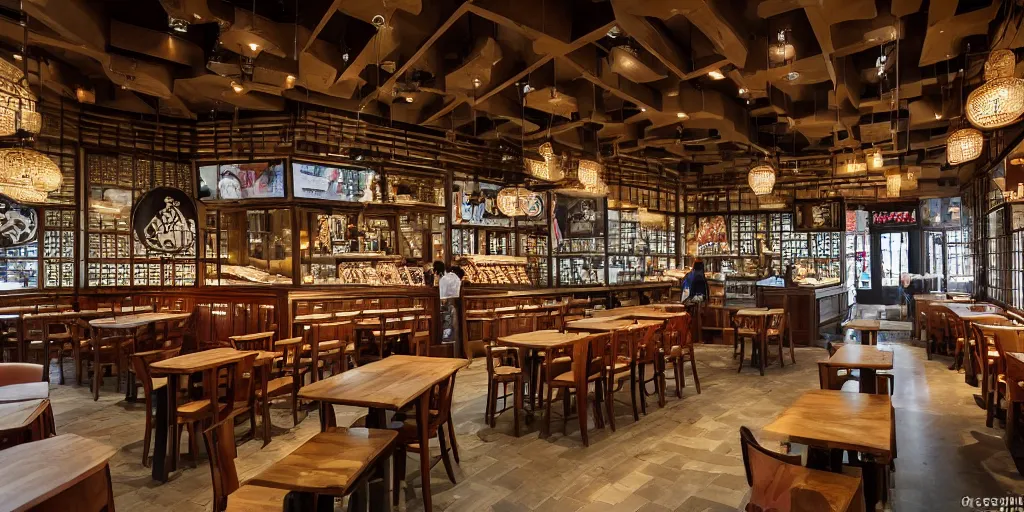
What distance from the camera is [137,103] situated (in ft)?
27.3

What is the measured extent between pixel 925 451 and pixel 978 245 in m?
8.33

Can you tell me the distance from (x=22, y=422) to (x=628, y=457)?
3814 millimetres

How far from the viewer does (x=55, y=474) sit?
1.80 m

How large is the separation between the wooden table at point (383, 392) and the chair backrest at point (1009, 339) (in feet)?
16.1

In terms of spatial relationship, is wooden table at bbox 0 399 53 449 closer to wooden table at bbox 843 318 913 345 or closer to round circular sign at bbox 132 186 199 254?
round circular sign at bbox 132 186 199 254

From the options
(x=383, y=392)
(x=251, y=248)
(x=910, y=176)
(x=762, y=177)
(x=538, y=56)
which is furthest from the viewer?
(x=910, y=176)

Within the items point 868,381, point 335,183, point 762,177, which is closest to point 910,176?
point 762,177

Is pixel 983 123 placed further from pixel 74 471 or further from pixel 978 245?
pixel 978 245

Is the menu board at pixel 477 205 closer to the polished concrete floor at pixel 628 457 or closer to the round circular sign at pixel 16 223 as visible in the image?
the polished concrete floor at pixel 628 457

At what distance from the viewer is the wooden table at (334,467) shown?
2150mm

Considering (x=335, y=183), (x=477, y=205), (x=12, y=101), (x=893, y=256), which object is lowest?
(x=893, y=256)

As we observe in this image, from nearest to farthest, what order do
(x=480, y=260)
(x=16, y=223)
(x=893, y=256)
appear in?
(x=16, y=223) < (x=480, y=260) < (x=893, y=256)

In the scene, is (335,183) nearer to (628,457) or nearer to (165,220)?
(165,220)

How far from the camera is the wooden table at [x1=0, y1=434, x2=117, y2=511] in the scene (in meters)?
1.65
